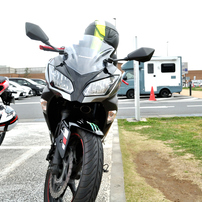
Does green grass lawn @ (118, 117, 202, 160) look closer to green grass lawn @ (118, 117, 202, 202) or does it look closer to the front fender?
green grass lawn @ (118, 117, 202, 202)

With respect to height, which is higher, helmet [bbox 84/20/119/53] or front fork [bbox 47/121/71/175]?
helmet [bbox 84/20/119/53]

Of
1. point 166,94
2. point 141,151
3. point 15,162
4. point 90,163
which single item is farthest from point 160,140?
point 166,94

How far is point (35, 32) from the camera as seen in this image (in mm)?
2262

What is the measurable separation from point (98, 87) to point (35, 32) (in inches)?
31.4

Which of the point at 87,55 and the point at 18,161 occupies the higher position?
the point at 87,55

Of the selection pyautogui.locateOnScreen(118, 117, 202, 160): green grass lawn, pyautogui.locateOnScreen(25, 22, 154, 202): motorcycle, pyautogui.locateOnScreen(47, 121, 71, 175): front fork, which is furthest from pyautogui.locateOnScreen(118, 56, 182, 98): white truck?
pyautogui.locateOnScreen(47, 121, 71, 175): front fork

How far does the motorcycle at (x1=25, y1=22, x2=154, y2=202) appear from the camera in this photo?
1772mm

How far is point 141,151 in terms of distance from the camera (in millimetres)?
4098

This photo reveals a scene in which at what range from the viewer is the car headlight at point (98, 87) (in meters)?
1.95

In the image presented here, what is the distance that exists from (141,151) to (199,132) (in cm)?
179

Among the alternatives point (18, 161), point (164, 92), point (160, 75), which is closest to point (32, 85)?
point (160, 75)

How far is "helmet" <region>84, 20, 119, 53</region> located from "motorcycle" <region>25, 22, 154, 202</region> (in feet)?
1.08

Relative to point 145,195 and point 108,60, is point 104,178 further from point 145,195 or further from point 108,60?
point 108,60

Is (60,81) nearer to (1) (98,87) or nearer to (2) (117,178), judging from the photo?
(1) (98,87)
